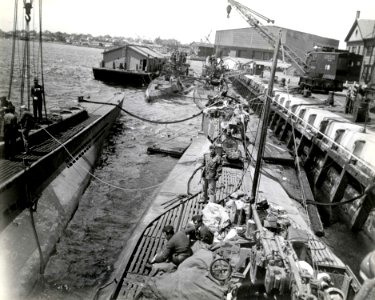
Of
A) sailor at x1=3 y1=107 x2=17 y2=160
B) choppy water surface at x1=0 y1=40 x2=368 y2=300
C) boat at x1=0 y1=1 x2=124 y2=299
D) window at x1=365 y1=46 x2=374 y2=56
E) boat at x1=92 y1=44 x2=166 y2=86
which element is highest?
window at x1=365 y1=46 x2=374 y2=56

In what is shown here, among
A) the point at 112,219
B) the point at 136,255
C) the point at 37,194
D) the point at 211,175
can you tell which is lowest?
the point at 112,219

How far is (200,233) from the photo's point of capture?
1032 centimetres

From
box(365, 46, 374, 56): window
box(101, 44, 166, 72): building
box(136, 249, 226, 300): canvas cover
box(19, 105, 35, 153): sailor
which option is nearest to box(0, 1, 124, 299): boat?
box(19, 105, 35, 153): sailor

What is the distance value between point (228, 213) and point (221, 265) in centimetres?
357

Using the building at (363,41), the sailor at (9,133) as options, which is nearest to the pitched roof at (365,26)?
the building at (363,41)

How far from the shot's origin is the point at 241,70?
7544cm

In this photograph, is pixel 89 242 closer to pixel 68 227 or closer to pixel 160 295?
pixel 68 227

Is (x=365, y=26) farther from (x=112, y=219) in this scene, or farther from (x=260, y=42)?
(x=112, y=219)

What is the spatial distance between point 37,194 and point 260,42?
8881 cm

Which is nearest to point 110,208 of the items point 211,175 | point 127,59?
point 211,175

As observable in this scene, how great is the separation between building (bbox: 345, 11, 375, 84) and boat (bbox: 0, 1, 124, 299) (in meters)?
44.8

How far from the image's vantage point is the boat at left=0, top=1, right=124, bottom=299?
10.4 metres

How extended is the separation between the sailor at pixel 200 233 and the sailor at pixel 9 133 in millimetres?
8187

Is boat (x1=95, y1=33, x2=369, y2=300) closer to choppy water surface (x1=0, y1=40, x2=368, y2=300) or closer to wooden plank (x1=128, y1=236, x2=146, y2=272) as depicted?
wooden plank (x1=128, y1=236, x2=146, y2=272)
